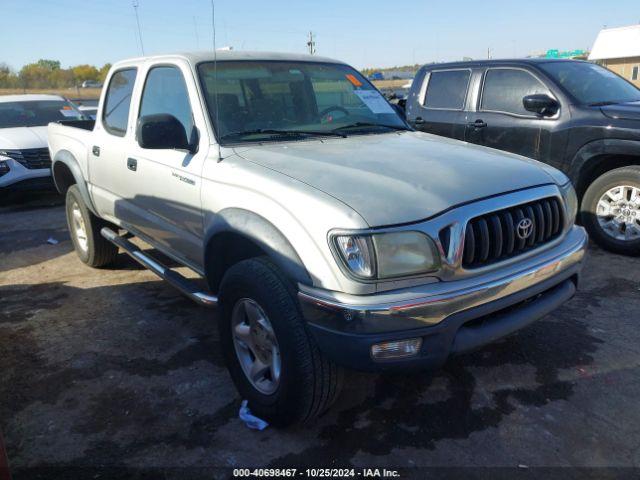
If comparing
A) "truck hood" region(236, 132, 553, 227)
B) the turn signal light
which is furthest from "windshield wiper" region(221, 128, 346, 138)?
the turn signal light

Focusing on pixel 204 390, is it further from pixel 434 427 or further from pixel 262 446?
pixel 434 427

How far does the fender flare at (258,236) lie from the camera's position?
2332mm

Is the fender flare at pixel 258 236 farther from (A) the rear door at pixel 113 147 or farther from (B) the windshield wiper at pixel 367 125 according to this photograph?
(A) the rear door at pixel 113 147

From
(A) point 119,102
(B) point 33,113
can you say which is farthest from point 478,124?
(B) point 33,113

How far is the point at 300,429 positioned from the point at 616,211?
13.2ft

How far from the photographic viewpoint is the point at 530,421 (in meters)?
2.73

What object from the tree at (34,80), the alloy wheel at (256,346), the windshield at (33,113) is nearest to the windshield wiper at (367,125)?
the alloy wheel at (256,346)

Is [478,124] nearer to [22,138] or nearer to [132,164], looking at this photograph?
[132,164]

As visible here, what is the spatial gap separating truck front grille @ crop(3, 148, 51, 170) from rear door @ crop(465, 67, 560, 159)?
254 inches

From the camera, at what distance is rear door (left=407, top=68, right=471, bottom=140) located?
6250 mm

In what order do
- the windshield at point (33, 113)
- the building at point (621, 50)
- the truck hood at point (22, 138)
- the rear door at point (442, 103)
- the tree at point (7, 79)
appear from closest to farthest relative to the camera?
the rear door at point (442, 103)
the truck hood at point (22, 138)
the windshield at point (33, 113)
the tree at point (7, 79)
the building at point (621, 50)

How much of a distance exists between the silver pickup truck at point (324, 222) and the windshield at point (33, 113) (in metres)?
6.46

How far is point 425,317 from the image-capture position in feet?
7.13

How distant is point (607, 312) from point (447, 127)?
306 cm
